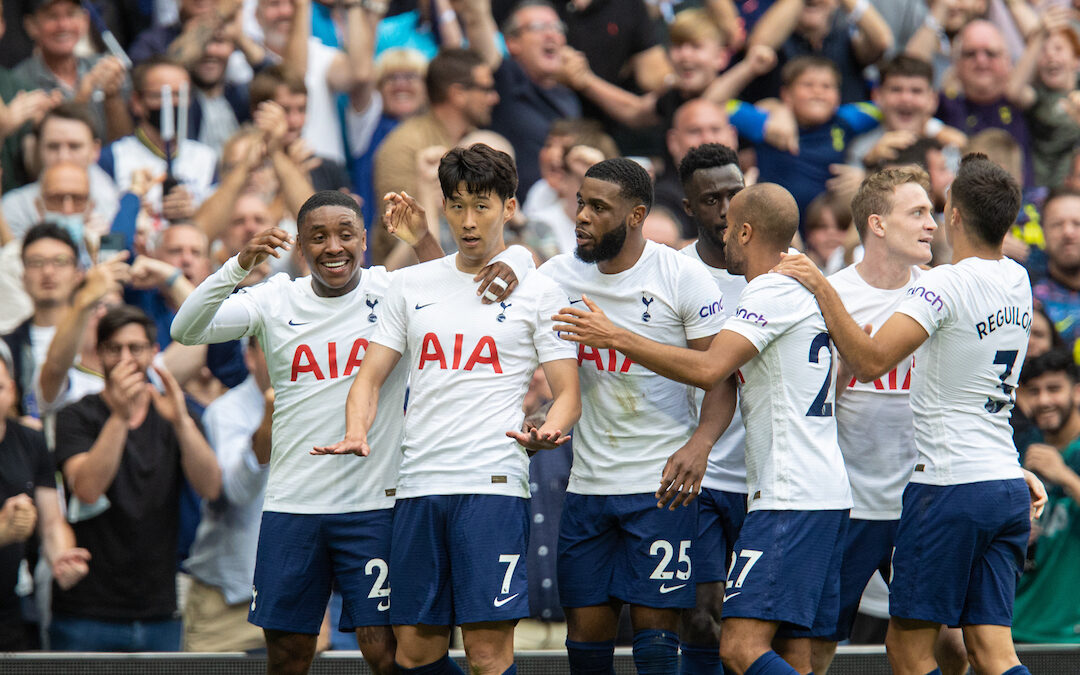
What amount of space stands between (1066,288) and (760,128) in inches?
95.9

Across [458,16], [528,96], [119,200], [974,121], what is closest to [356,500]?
[119,200]

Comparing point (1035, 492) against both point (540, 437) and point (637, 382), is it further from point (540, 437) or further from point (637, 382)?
point (540, 437)

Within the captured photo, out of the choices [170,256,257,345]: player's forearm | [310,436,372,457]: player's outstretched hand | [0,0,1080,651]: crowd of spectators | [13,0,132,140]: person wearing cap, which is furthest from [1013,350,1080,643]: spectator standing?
[13,0,132,140]: person wearing cap

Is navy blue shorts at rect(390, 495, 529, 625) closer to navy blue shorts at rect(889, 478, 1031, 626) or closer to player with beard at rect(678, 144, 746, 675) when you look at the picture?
player with beard at rect(678, 144, 746, 675)

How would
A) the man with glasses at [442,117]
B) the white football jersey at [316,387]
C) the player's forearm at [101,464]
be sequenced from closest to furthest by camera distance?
1. the white football jersey at [316,387]
2. the player's forearm at [101,464]
3. the man with glasses at [442,117]

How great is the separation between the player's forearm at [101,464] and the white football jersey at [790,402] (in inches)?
143

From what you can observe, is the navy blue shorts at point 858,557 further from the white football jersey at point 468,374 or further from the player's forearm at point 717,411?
the white football jersey at point 468,374

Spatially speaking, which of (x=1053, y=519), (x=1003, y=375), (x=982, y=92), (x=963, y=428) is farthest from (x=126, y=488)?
(x=982, y=92)

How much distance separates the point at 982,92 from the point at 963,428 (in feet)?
19.5

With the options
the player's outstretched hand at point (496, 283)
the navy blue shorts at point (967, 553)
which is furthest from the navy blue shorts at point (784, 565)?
the player's outstretched hand at point (496, 283)

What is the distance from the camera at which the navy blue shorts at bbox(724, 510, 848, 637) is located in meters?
5.25

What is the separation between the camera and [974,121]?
1078 centimetres

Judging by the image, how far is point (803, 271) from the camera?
546 centimetres

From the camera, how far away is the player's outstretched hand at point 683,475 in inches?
218
